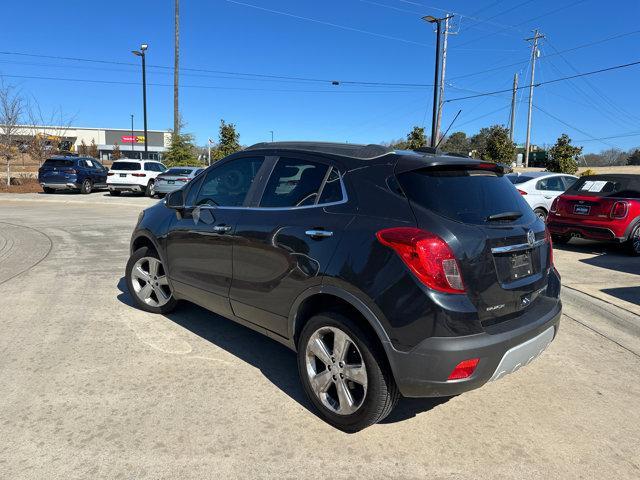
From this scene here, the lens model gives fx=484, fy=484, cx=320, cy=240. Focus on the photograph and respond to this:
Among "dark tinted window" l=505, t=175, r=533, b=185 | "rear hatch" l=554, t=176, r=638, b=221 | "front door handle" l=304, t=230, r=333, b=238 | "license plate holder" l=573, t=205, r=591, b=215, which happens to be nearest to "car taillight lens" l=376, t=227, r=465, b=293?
"front door handle" l=304, t=230, r=333, b=238

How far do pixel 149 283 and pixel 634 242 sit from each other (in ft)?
28.5

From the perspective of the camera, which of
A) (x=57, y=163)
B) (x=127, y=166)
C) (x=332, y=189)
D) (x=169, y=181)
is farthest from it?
(x=127, y=166)

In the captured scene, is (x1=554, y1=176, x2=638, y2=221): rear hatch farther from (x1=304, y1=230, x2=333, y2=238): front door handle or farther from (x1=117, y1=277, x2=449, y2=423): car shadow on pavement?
(x1=304, y1=230, x2=333, y2=238): front door handle

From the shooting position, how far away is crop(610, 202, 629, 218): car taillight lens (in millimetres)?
8852

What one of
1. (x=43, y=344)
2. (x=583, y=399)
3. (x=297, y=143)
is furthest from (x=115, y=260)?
(x=583, y=399)

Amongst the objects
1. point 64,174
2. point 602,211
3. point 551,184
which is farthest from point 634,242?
point 64,174

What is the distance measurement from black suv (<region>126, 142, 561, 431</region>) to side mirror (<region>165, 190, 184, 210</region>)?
792 millimetres

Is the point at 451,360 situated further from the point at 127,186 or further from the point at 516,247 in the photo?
the point at 127,186

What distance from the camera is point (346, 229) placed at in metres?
2.90

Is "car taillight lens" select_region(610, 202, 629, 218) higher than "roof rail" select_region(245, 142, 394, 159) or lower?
lower

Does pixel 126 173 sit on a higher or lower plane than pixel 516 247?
higher

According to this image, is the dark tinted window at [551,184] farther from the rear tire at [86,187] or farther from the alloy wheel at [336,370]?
the rear tire at [86,187]

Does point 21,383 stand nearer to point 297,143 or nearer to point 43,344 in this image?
point 43,344

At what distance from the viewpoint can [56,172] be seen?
21.9m
